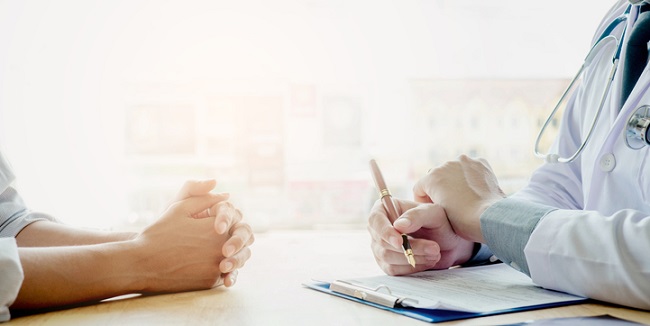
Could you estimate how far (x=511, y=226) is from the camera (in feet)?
2.78

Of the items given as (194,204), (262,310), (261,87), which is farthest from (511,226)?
(261,87)

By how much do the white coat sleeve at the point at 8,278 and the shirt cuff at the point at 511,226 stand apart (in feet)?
1.92

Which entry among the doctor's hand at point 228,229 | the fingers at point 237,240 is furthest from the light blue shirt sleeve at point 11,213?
the fingers at point 237,240

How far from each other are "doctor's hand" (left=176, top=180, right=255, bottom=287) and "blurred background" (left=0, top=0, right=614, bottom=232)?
1.86m

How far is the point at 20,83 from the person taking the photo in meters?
2.78

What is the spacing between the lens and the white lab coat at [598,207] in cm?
72

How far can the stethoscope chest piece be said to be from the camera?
0.88 metres

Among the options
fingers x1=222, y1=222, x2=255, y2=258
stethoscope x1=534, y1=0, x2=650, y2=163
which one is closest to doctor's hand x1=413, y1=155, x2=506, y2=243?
stethoscope x1=534, y1=0, x2=650, y2=163

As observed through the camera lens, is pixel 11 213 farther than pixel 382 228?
Yes

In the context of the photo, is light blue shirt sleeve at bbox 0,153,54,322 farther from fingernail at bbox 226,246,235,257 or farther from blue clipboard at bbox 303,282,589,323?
blue clipboard at bbox 303,282,589,323

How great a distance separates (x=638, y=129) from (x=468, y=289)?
331 mm

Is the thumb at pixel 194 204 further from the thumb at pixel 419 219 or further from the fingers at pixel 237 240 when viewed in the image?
the thumb at pixel 419 219

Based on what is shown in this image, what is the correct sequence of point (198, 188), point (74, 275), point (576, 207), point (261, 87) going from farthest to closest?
point (261, 87)
point (576, 207)
point (198, 188)
point (74, 275)

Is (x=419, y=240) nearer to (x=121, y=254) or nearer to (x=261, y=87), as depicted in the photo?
(x=121, y=254)
